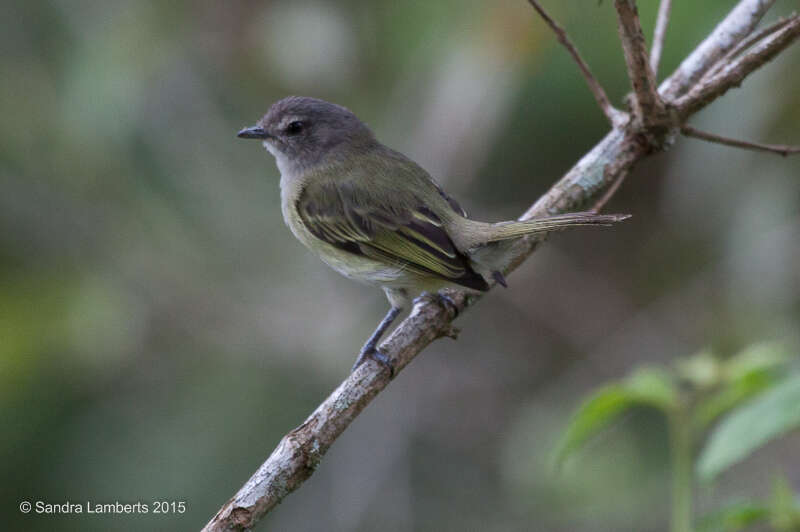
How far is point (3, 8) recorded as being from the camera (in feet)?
16.9

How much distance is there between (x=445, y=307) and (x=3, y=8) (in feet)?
11.4

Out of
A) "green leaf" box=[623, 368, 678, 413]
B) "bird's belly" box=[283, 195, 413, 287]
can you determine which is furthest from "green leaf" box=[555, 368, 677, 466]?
"bird's belly" box=[283, 195, 413, 287]

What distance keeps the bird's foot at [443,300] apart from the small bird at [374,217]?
0.02 m

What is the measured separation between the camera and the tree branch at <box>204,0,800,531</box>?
2.42 m

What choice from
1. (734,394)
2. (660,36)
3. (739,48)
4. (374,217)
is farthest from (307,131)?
(734,394)

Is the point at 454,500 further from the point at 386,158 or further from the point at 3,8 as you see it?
the point at 3,8

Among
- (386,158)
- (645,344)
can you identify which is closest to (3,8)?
(386,158)

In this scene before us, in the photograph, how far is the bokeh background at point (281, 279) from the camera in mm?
4582

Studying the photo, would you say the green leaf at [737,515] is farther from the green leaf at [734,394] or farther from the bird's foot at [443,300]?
the bird's foot at [443,300]

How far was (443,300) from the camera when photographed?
3.42 metres

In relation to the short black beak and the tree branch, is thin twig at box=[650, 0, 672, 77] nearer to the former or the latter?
the tree branch

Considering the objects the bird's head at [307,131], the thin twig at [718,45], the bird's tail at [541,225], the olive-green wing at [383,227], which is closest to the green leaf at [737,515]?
the bird's tail at [541,225]

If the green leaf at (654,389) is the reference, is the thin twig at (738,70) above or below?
above

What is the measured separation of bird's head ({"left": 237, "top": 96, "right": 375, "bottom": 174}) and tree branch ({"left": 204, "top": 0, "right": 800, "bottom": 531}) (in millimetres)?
1106
